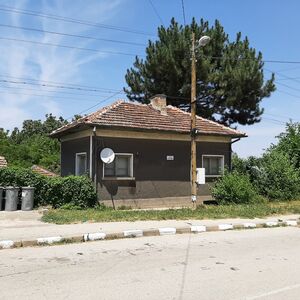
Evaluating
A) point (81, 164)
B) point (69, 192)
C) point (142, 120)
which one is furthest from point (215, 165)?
point (69, 192)

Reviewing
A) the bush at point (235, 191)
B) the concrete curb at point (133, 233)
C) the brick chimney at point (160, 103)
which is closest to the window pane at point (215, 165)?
the bush at point (235, 191)

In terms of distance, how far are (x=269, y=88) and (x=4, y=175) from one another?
22190 millimetres

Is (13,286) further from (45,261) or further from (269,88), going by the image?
(269,88)

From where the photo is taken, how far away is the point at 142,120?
66.7ft

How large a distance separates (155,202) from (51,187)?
16.8 ft

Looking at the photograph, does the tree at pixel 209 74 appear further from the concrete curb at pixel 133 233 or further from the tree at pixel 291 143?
the concrete curb at pixel 133 233

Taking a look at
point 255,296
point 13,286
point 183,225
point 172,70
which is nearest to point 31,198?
point 183,225

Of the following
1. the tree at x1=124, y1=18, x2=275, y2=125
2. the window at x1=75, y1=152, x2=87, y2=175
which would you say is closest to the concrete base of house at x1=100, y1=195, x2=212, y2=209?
the window at x1=75, y1=152, x2=87, y2=175

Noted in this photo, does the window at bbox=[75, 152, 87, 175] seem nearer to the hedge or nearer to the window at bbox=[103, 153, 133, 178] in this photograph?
the window at bbox=[103, 153, 133, 178]

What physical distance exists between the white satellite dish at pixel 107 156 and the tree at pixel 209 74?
44.5ft

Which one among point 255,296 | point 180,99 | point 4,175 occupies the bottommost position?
point 255,296

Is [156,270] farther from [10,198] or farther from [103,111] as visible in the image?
[103,111]

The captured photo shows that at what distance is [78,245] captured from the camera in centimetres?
1005

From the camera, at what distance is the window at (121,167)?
18931 mm
